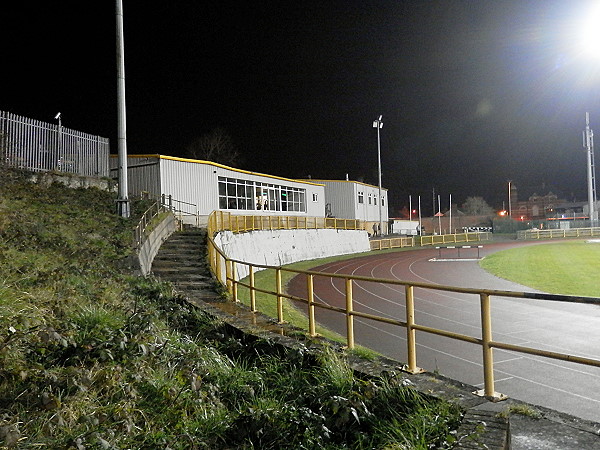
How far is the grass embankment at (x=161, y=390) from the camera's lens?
3.65 m

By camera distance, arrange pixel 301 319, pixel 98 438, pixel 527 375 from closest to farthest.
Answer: pixel 98 438, pixel 527 375, pixel 301 319

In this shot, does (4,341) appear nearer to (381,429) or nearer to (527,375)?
(381,429)

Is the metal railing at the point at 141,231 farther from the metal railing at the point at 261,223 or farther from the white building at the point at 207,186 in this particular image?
the white building at the point at 207,186

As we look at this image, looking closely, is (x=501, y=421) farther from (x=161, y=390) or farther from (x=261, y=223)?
(x=261, y=223)

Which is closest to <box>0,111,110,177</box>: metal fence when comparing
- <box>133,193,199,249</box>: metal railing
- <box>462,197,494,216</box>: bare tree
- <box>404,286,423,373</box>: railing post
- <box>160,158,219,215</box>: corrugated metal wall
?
<box>133,193,199,249</box>: metal railing

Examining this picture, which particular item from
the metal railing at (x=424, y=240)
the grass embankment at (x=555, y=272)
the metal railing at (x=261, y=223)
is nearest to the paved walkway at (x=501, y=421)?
the grass embankment at (x=555, y=272)

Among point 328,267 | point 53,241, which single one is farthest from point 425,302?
point 328,267

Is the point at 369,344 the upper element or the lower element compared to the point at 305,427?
lower

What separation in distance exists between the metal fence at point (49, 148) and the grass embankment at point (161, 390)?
11.1 metres

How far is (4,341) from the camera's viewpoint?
13.6 feet

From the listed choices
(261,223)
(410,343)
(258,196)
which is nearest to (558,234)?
(258,196)

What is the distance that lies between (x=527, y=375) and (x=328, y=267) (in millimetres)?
22136

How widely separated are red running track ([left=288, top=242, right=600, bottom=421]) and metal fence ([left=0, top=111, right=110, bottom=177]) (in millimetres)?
10416

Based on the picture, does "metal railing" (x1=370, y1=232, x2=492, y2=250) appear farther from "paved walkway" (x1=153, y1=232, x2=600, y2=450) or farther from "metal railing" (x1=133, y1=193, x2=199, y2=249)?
"paved walkway" (x1=153, y1=232, x2=600, y2=450)
